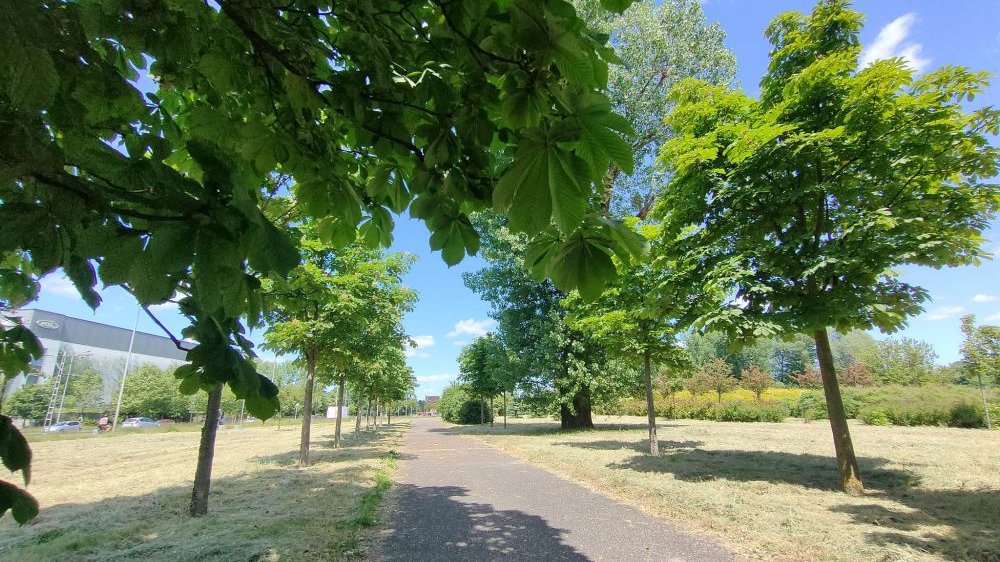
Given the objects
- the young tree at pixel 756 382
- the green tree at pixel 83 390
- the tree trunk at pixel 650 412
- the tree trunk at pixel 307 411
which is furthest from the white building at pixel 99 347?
the young tree at pixel 756 382

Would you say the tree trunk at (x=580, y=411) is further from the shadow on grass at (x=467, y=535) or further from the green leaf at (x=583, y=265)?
the green leaf at (x=583, y=265)

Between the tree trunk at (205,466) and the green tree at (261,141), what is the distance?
4239 mm

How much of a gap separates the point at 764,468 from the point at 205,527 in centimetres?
974

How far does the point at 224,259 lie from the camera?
1036 mm

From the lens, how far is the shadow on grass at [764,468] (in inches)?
301

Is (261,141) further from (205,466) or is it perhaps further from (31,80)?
(205,466)

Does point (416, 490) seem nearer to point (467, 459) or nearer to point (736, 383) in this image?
point (467, 459)

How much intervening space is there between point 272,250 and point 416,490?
814 centimetres

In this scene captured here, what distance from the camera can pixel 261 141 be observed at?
6.03 feet

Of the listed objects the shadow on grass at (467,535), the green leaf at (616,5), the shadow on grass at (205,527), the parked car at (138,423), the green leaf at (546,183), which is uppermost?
the green leaf at (616,5)

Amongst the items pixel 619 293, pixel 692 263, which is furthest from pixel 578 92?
pixel 619 293

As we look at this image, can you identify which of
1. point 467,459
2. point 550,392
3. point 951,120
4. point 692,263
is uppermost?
point 951,120

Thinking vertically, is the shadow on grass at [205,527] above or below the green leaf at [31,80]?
below

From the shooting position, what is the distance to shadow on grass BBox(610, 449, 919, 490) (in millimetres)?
7633
